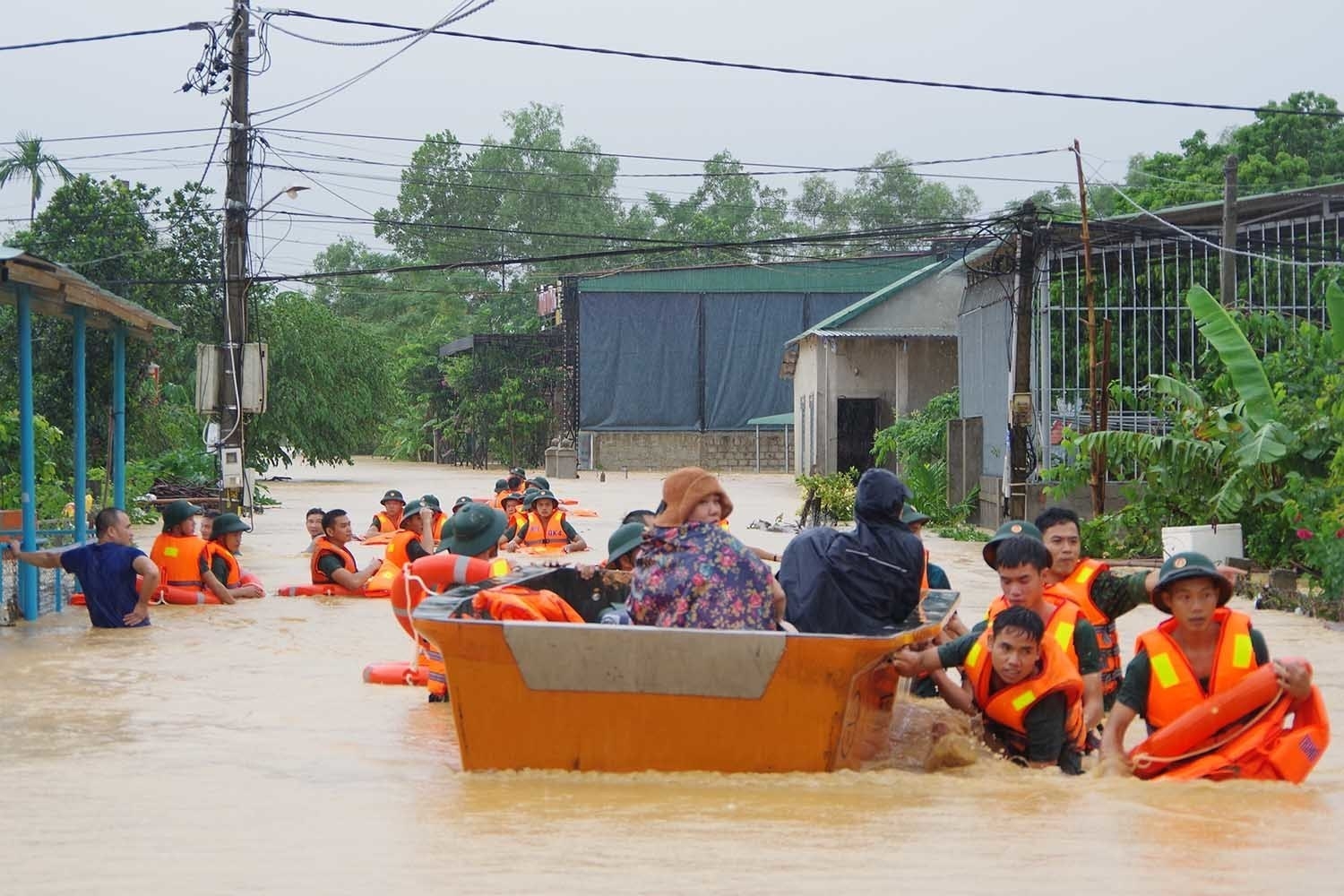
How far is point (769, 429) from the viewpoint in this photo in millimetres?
52031

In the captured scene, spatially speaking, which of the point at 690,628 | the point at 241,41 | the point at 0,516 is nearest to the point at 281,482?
the point at 241,41

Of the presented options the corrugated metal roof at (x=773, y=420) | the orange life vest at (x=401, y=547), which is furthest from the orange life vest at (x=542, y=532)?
the corrugated metal roof at (x=773, y=420)

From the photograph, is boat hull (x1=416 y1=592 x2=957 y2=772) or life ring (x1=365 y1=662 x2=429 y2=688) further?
life ring (x1=365 y1=662 x2=429 y2=688)

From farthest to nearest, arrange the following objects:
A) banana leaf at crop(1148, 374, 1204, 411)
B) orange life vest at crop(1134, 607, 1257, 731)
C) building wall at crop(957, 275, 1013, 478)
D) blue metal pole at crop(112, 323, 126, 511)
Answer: building wall at crop(957, 275, 1013, 478) → banana leaf at crop(1148, 374, 1204, 411) → blue metal pole at crop(112, 323, 126, 511) → orange life vest at crop(1134, 607, 1257, 731)

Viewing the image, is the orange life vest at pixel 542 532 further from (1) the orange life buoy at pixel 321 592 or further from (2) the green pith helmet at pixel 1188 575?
(2) the green pith helmet at pixel 1188 575

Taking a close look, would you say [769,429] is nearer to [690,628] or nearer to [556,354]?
[556,354]

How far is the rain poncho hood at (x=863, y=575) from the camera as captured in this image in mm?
7273

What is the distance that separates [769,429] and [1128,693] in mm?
45561

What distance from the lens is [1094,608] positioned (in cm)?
738

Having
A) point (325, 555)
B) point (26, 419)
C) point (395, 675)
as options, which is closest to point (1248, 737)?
point (395, 675)

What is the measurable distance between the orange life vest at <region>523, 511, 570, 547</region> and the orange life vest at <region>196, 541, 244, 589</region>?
478cm

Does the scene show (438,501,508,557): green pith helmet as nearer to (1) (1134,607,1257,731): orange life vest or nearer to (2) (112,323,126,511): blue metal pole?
(1) (1134,607,1257,731): orange life vest

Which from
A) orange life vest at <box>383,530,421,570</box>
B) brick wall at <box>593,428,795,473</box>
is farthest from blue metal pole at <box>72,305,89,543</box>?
brick wall at <box>593,428,795,473</box>

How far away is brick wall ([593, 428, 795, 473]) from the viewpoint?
51.1 meters
